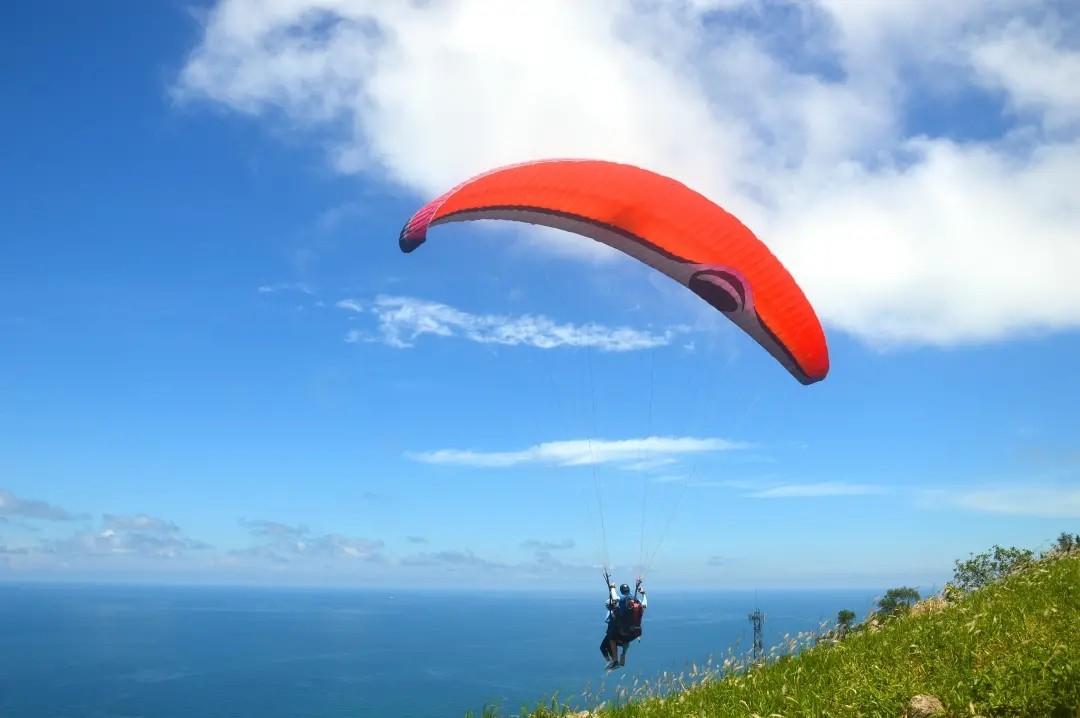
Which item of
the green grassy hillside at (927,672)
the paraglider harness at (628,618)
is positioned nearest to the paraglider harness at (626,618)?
the paraglider harness at (628,618)

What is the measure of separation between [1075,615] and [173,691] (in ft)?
691

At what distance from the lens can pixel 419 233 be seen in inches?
363

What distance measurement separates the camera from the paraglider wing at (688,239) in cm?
1102

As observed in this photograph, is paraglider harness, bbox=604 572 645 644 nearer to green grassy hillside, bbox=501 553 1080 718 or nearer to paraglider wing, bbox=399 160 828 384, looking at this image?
green grassy hillside, bbox=501 553 1080 718

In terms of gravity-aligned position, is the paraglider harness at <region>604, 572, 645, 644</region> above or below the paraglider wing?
below

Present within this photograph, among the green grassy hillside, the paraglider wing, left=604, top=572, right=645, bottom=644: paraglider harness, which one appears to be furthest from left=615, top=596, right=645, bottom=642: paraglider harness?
the paraglider wing

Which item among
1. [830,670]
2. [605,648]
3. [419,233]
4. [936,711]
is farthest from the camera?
[605,648]

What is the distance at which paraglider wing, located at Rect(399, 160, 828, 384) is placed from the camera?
1102cm

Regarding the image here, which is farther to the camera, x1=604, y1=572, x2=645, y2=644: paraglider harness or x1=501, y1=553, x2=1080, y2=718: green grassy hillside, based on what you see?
x1=604, y1=572, x2=645, y2=644: paraglider harness

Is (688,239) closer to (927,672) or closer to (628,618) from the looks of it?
(628,618)

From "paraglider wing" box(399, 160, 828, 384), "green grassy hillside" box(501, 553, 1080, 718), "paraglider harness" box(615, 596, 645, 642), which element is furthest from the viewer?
"paraglider wing" box(399, 160, 828, 384)

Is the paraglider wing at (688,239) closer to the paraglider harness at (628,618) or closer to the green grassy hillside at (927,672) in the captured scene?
the green grassy hillside at (927,672)

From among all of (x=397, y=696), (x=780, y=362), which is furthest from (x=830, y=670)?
(x=397, y=696)

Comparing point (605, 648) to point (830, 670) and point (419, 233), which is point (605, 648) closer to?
point (830, 670)
